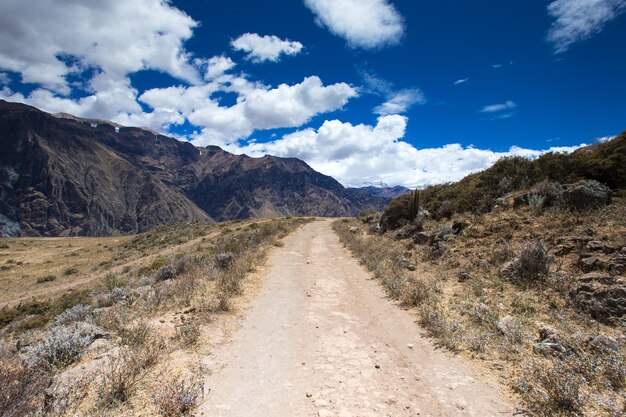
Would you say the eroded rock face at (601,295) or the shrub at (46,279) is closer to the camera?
the eroded rock face at (601,295)

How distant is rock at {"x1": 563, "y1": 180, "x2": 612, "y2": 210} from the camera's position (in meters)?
11.5

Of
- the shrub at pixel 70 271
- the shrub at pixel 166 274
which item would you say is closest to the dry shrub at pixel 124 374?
the shrub at pixel 166 274

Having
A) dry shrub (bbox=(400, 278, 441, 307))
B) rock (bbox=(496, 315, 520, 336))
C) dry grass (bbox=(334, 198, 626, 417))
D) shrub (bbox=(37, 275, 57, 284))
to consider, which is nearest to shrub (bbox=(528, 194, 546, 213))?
dry grass (bbox=(334, 198, 626, 417))

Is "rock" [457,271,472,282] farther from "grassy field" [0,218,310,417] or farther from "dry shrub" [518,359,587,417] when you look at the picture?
"grassy field" [0,218,310,417]

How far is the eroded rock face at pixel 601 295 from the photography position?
6988mm

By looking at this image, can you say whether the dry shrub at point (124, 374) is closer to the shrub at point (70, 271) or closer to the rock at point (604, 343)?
the rock at point (604, 343)

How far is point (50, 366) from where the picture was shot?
554 cm

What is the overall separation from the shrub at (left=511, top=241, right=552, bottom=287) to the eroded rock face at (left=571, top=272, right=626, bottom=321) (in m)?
1.25

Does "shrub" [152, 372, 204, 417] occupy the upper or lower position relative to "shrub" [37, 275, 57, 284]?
upper

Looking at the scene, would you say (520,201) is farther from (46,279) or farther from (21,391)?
(46,279)

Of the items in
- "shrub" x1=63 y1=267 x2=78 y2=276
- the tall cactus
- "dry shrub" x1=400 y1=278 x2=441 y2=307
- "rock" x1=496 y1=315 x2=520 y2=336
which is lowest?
"shrub" x1=63 y1=267 x2=78 y2=276

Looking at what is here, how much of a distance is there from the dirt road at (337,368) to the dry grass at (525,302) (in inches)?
24.7

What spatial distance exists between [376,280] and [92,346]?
33.0 feet

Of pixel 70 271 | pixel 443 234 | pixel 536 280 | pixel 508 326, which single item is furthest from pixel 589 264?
pixel 70 271
